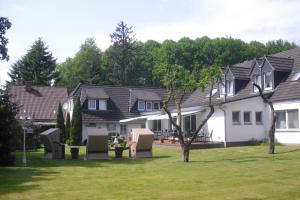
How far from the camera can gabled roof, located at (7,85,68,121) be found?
4969 cm

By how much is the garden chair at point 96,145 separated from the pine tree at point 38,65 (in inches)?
2019

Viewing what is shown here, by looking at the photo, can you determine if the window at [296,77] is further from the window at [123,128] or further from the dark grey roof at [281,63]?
the window at [123,128]

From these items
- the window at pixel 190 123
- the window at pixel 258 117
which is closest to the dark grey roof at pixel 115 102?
the window at pixel 190 123

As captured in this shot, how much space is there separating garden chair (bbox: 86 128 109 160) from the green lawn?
4325mm

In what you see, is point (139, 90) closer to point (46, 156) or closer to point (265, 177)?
point (46, 156)

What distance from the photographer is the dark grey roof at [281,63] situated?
33.1m

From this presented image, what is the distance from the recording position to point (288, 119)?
30156mm

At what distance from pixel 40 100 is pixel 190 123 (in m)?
21.7

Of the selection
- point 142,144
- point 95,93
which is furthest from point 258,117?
point 95,93

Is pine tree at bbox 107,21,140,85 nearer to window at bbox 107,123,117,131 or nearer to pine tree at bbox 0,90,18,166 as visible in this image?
window at bbox 107,123,117,131

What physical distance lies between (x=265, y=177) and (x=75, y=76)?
7228cm

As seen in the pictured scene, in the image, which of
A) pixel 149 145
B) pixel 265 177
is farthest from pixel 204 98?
pixel 265 177

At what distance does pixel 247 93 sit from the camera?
34844 mm

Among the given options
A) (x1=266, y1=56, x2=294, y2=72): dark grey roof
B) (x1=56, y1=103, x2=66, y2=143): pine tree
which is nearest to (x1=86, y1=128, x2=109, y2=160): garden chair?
(x1=266, y1=56, x2=294, y2=72): dark grey roof
